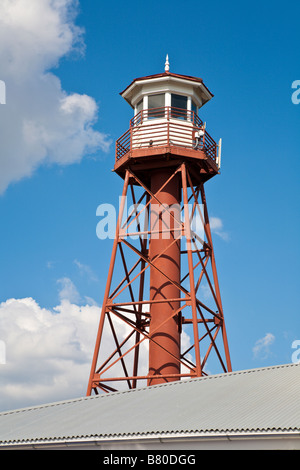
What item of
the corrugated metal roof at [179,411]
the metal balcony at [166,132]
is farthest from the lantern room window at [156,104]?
the corrugated metal roof at [179,411]

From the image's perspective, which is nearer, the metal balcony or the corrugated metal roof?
the corrugated metal roof

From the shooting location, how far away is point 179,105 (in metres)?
36.1

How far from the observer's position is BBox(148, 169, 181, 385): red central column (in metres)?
32.5

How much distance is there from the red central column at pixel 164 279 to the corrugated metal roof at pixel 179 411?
782 cm

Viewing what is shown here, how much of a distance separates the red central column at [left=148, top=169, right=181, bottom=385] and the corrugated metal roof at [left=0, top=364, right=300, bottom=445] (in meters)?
7.82

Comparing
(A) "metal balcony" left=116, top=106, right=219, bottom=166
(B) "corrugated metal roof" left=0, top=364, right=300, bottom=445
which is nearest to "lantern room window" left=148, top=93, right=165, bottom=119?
(A) "metal balcony" left=116, top=106, right=219, bottom=166

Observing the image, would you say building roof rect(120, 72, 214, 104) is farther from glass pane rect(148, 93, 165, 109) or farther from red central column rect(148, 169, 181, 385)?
red central column rect(148, 169, 181, 385)

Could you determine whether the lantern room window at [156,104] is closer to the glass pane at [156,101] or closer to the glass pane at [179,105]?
the glass pane at [156,101]

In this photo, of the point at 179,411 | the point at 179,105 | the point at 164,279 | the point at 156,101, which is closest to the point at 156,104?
the point at 156,101

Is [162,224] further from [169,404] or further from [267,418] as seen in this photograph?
[267,418]

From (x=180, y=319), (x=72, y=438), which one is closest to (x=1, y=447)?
(x=72, y=438)

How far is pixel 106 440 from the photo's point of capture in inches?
715

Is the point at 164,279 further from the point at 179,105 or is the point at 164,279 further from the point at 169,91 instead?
the point at 169,91

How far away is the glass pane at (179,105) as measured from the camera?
3568 centimetres
